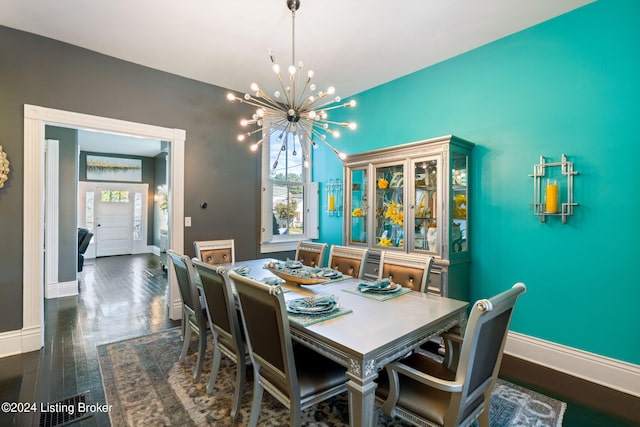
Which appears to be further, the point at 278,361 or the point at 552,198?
the point at 552,198

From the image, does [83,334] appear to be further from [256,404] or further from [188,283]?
[256,404]

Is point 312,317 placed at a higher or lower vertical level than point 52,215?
lower

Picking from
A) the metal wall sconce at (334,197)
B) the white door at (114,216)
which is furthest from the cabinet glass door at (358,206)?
the white door at (114,216)

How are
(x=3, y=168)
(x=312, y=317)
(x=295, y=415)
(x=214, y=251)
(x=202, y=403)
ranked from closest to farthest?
(x=295, y=415) → (x=312, y=317) → (x=202, y=403) → (x=3, y=168) → (x=214, y=251)

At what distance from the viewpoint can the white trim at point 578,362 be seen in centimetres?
231

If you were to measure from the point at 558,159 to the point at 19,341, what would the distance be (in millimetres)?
A: 5270

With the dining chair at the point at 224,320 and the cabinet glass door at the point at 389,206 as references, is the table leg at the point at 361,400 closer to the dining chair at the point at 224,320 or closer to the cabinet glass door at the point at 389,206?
the dining chair at the point at 224,320

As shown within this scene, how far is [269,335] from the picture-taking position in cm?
153

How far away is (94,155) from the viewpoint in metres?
8.23

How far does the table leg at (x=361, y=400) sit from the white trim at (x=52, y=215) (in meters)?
5.25

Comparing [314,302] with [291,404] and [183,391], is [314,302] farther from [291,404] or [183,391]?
[183,391]

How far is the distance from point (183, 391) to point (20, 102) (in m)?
3.12

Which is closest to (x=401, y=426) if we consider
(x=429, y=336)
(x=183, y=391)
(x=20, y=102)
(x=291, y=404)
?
(x=429, y=336)

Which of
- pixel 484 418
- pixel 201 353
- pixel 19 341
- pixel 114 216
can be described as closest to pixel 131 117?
pixel 19 341
